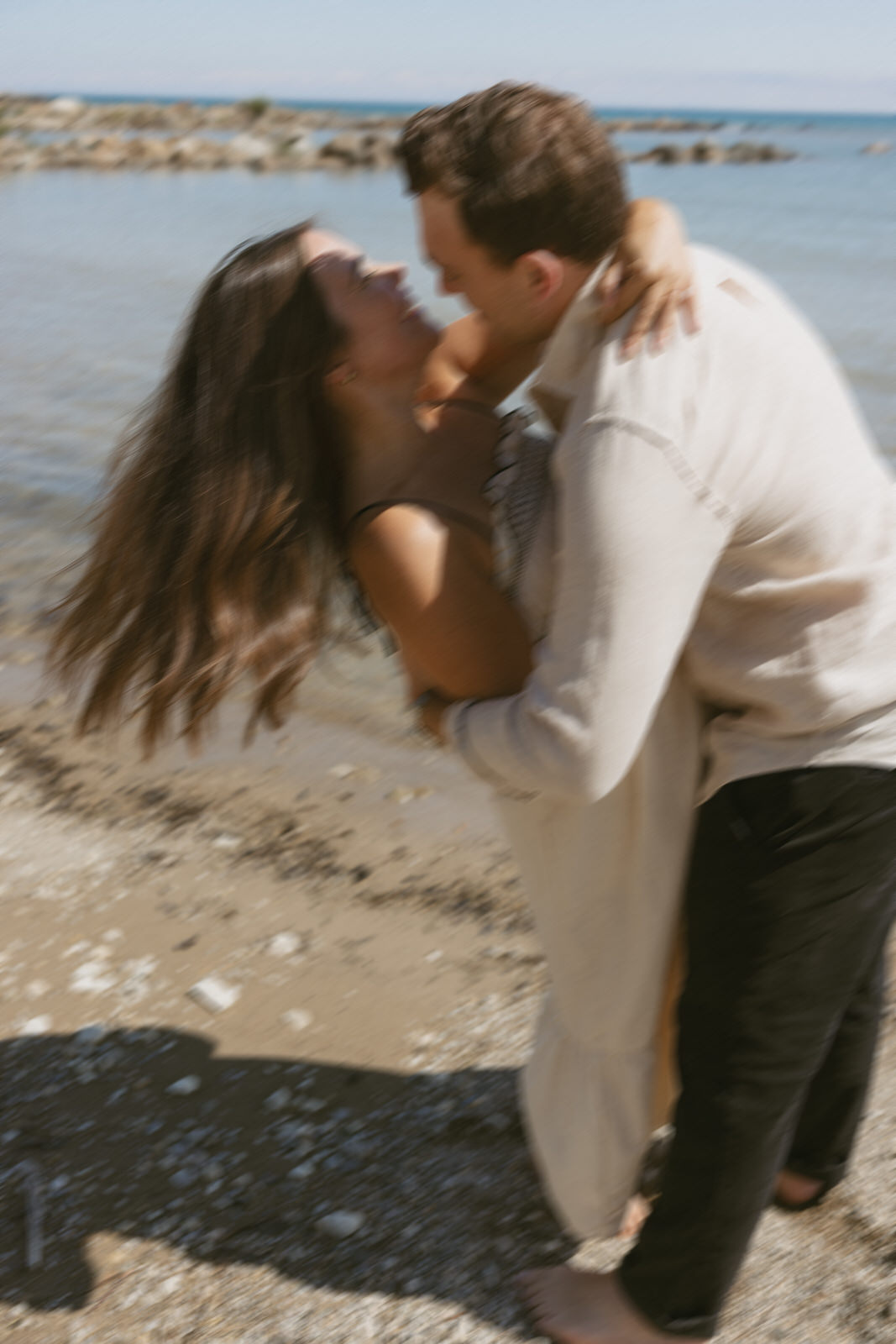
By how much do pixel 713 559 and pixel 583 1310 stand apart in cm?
149

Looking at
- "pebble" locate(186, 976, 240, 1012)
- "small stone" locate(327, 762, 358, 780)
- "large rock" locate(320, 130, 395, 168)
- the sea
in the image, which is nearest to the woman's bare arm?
the sea

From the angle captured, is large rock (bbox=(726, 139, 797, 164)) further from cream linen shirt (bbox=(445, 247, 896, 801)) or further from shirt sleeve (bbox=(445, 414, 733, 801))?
shirt sleeve (bbox=(445, 414, 733, 801))

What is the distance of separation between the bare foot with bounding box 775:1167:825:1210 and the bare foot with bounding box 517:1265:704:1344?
16.4 inches

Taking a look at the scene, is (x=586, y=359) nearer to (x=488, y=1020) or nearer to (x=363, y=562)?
(x=363, y=562)

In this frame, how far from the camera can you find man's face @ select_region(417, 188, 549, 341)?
1.90m

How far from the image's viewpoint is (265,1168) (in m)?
2.92

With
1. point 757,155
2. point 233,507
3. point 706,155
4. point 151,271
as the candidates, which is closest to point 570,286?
point 233,507

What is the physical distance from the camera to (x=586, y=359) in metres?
1.85

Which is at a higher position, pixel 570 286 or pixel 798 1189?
pixel 570 286

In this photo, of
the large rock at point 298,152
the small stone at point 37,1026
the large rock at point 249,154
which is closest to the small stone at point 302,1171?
the small stone at point 37,1026

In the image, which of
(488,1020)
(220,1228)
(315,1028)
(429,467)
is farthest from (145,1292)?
(429,467)

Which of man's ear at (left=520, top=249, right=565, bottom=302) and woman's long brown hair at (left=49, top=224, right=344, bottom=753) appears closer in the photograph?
man's ear at (left=520, top=249, right=565, bottom=302)

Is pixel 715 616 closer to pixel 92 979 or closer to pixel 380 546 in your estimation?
pixel 380 546

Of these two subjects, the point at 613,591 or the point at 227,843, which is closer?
the point at 613,591
